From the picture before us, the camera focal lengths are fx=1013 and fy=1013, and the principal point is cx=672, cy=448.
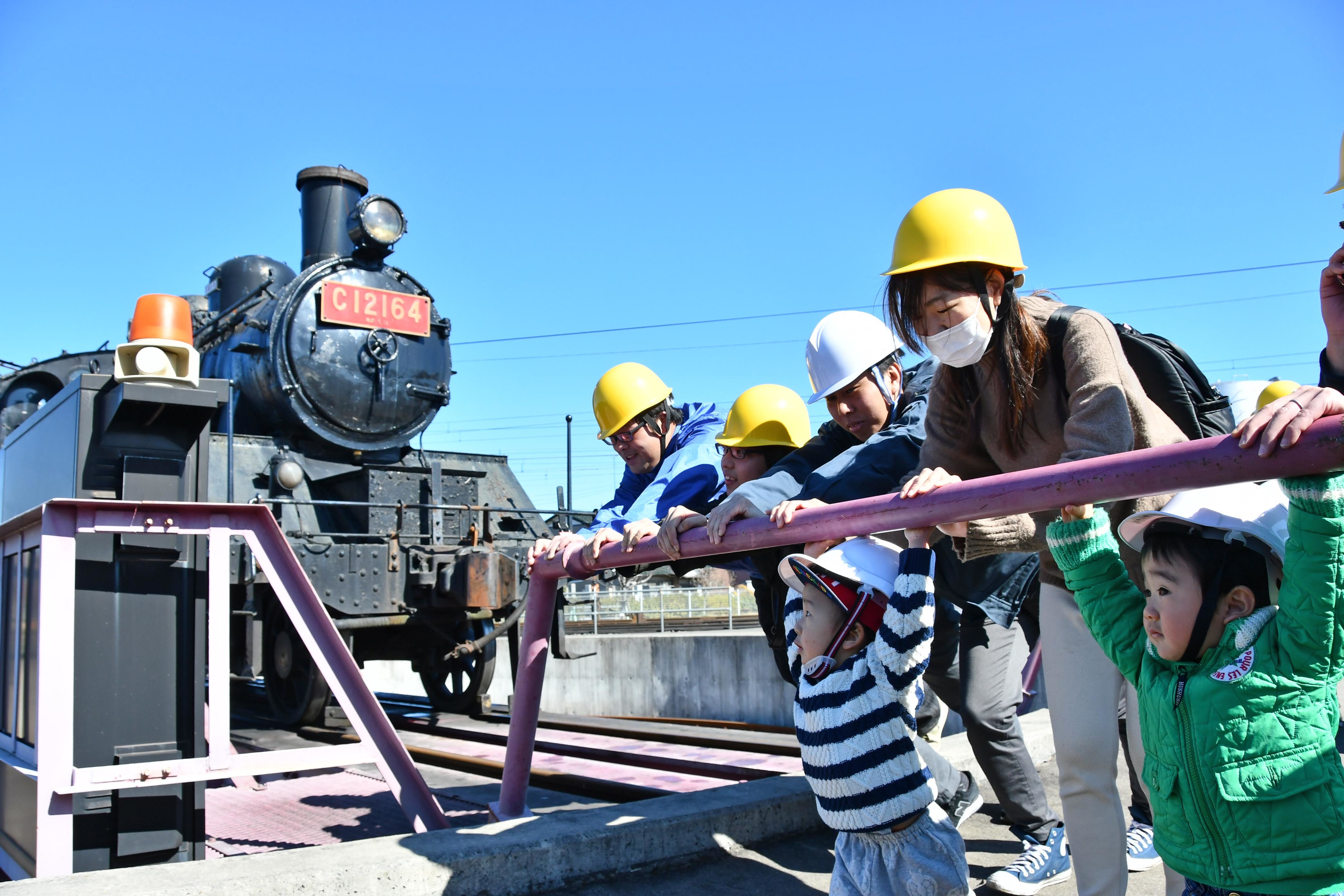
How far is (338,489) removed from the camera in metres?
8.61

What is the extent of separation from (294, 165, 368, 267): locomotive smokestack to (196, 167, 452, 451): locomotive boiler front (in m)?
0.01

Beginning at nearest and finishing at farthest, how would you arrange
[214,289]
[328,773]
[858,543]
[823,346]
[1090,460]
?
[1090,460] < [858,543] < [823,346] < [328,773] < [214,289]

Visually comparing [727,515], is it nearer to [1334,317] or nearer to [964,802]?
[1334,317]

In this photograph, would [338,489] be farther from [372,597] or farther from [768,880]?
[768,880]

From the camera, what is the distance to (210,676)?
2840 mm

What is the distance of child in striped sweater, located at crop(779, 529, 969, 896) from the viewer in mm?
1982

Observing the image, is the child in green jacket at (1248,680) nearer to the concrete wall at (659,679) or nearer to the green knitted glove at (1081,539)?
the green knitted glove at (1081,539)

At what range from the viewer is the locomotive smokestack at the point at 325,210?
381 inches

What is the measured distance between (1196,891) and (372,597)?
20.7ft

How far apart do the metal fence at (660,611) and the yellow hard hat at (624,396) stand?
43.5ft

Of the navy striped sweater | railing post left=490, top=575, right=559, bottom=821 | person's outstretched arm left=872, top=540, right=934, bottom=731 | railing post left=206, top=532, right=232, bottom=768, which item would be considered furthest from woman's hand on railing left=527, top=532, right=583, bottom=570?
person's outstretched arm left=872, top=540, right=934, bottom=731

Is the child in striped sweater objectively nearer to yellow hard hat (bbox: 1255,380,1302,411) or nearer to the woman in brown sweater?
the woman in brown sweater

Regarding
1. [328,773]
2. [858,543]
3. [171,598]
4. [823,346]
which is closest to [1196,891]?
[858,543]

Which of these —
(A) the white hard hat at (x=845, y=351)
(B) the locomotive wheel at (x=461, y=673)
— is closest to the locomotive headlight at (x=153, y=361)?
(A) the white hard hat at (x=845, y=351)
